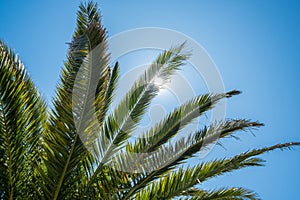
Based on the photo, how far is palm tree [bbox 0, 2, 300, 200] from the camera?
5.45m

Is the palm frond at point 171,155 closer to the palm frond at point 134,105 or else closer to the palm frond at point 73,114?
the palm frond at point 134,105

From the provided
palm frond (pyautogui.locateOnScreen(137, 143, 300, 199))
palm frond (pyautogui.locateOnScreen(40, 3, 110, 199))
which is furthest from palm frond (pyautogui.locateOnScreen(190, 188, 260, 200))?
palm frond (pyautogui.locateOnScreen(40, 3, 110, 199))

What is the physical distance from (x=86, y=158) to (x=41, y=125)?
3.42 ft

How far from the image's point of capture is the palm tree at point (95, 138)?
5.45 m

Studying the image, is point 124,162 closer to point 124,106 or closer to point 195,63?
point 124,106

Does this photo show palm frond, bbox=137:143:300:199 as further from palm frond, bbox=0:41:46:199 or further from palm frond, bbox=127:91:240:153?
palm frond, bbox=0:41:46:199

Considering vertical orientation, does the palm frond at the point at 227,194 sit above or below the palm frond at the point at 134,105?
below

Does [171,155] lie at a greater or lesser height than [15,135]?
lesser

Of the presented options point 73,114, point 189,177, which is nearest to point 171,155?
point 189,177

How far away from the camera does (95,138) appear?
5715 mm

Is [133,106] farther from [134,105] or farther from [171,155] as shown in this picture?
[171,155]

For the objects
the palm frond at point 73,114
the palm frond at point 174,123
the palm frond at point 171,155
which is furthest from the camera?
the palm frond at point 174,123

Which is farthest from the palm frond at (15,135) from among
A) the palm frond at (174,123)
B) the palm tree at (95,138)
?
the palm frond at (174,123)

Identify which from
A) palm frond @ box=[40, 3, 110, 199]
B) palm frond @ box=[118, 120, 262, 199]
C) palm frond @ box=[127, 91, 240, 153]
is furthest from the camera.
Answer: palm frond @ box=[127, 91, 240, 153]
